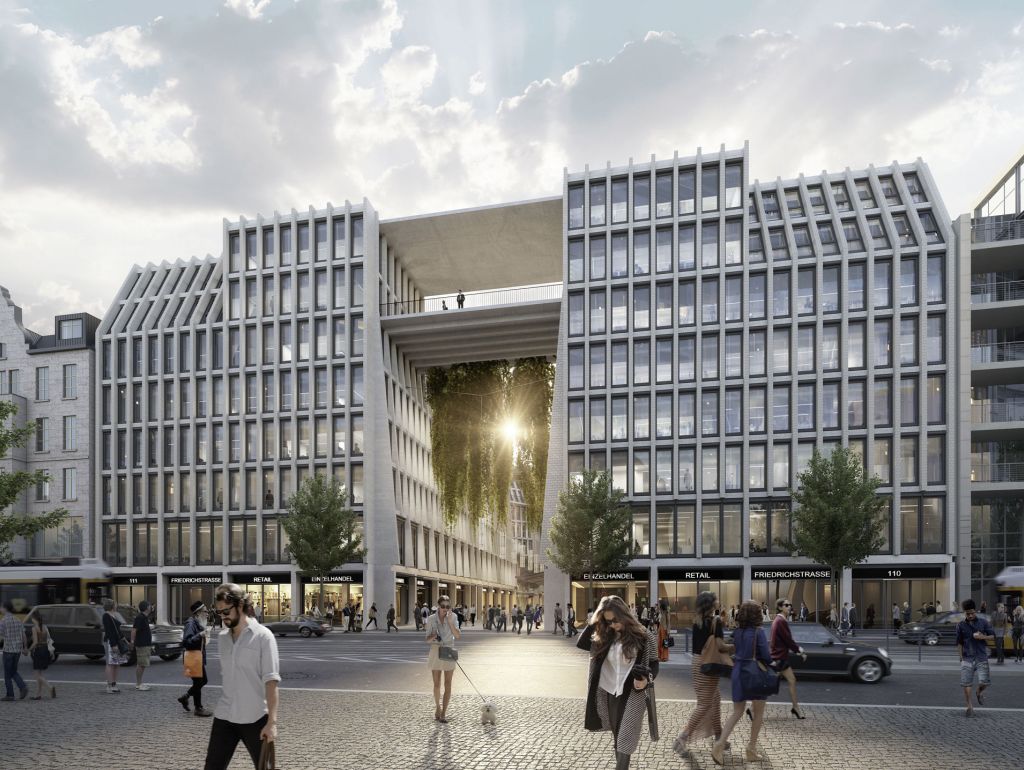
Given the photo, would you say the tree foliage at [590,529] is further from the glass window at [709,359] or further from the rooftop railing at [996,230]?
the rooftop railing at [996,230]

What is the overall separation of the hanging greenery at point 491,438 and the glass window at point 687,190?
13.9m

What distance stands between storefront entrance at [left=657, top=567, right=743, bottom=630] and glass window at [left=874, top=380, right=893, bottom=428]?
10532 millimetres

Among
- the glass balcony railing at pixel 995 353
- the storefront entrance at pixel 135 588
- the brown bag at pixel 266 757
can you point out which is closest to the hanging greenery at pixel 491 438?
the storefront entrance at pixel 135 588

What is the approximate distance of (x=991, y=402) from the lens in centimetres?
4819

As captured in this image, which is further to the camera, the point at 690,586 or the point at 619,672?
the point at 690,586

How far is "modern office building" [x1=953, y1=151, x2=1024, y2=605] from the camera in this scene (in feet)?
156

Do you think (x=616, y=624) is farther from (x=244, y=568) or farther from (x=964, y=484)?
(x=244, y=568)

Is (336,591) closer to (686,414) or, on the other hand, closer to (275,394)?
(275,394)

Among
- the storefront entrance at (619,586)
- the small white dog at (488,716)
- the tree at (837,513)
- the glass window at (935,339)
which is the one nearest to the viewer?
the small white dog at (488,716)

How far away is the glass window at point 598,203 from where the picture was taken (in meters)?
54.6

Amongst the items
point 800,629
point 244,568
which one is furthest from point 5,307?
point 800,629

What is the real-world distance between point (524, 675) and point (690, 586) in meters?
31.7

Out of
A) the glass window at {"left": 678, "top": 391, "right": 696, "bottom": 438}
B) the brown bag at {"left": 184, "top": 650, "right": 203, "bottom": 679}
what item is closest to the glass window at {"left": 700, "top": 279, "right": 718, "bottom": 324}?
the glass window at {"left": 678, "top": 391, "right": 696, "bottom": 438}

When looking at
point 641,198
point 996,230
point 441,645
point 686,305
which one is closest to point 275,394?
point 641,198
